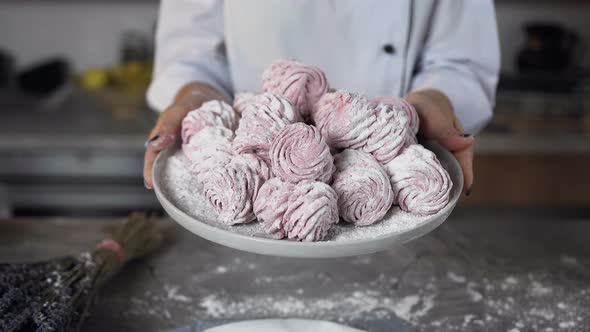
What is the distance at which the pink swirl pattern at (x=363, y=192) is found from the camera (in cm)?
91

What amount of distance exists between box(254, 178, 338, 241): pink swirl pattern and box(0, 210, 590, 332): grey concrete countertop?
327 millimetres

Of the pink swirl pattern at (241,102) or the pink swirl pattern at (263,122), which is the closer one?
the pink swirl pattern at (263,122)

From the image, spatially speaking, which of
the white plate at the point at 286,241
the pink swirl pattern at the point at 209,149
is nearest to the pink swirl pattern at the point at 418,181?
the white plate at the point at 286,241

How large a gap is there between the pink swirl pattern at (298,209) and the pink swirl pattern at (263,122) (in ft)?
0.24

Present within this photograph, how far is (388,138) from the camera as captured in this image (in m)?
0.98

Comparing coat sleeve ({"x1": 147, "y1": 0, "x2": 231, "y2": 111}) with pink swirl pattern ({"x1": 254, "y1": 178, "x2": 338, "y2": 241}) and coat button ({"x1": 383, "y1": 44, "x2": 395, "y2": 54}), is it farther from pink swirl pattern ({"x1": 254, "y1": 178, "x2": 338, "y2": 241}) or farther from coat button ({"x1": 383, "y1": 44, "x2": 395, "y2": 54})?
pink swirl pattern ({"x1": 254, "y1": 178, "x2": 338, "y2": 241})

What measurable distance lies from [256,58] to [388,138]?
59 cm

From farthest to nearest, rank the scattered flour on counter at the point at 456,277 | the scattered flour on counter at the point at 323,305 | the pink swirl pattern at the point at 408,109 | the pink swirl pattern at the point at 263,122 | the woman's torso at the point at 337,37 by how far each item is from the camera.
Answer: the woman's torso at the point at 337,37 < the scattered flour on counter at the point at 456,277 < the scattered flour on counter at the point at 323,305 < the pink swirl pattern at the point at 408,109 < the pink swirl pattern at the point at 263,122

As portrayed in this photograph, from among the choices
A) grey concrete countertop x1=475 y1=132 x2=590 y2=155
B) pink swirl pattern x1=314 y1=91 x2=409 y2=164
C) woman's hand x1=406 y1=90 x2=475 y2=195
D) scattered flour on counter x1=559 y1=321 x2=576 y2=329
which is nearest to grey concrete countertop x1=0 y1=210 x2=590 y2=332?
scattered flour on counter x1=559 y1=321 x2=576 y2=329

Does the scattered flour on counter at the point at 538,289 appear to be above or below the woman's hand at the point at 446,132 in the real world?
below

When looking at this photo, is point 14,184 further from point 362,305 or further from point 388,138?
point 388,138

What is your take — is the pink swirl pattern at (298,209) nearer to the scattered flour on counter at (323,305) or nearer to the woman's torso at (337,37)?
the scattered flour on counter at (323,305)

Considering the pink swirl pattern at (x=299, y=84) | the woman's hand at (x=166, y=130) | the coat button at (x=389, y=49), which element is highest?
the pink swirl pattern at (x=299, y=84)

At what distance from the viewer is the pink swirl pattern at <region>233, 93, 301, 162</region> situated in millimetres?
950
